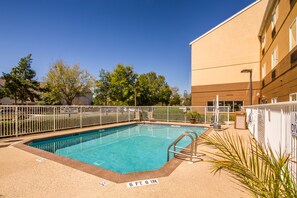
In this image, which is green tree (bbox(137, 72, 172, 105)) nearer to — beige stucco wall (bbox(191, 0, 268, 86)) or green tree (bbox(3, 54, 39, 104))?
beige stucco wall (bbox(191, 0, 268, 86))

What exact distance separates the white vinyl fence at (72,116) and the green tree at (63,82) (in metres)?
11.5

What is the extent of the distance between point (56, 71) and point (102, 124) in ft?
45.8

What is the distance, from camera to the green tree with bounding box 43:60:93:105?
69.1 feet

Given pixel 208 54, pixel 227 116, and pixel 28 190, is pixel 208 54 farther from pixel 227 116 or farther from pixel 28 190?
pixel 28 190

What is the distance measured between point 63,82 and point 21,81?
22.7 feet

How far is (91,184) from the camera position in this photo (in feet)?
10.3

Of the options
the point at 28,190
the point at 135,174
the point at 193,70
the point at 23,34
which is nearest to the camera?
the point at 28,190

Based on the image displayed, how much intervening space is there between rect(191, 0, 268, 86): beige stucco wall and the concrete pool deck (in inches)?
594

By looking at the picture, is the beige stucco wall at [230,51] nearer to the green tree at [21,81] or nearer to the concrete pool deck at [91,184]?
the concrete pool deck at [91,184]

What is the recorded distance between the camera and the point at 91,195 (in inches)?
108

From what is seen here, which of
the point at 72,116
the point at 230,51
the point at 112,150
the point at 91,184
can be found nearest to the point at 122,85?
the point at 230,51

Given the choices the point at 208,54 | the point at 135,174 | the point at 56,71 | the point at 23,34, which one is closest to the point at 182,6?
the point at 208,54

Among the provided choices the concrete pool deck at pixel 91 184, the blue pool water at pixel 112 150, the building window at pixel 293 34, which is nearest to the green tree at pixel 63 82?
the blue pool water at pixel 112 150

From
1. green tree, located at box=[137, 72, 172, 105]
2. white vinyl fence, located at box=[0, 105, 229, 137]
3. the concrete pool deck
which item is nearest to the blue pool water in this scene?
white vinyl fence, located at box=[0, 105, 229, 137]
